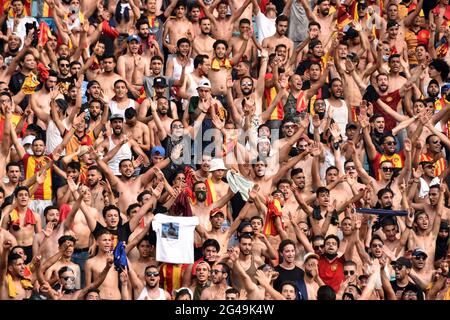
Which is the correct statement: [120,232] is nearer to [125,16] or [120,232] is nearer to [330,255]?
[330,255]

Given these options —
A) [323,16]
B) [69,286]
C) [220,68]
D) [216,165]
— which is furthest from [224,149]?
[323,16]

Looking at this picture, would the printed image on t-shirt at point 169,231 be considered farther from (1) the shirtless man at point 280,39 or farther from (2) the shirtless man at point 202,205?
(1) the shirtless man at point 280,39

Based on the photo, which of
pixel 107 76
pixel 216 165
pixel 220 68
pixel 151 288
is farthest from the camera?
pixel 220 68

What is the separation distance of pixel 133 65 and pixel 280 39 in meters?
2.16

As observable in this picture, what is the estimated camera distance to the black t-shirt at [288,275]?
28.9 metres

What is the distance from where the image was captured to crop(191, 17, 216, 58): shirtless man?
3228cm

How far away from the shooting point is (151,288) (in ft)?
94.0

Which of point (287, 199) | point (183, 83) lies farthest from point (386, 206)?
point (183, 83)

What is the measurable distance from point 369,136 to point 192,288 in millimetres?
3839

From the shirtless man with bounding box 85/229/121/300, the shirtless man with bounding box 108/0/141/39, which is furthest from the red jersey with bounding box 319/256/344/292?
the shirtless man with bounding box 108/0/141/39

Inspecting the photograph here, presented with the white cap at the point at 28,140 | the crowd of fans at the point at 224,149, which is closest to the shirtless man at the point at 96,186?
the crowd of fans at the point at 224,149

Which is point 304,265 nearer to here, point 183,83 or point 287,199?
point 287,199

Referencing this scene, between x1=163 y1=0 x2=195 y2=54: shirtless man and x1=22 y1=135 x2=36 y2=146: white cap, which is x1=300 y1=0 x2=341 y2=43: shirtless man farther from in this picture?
x1=22 y1=135 x2=36 y2=146: white cap

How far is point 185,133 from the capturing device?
101 ft
